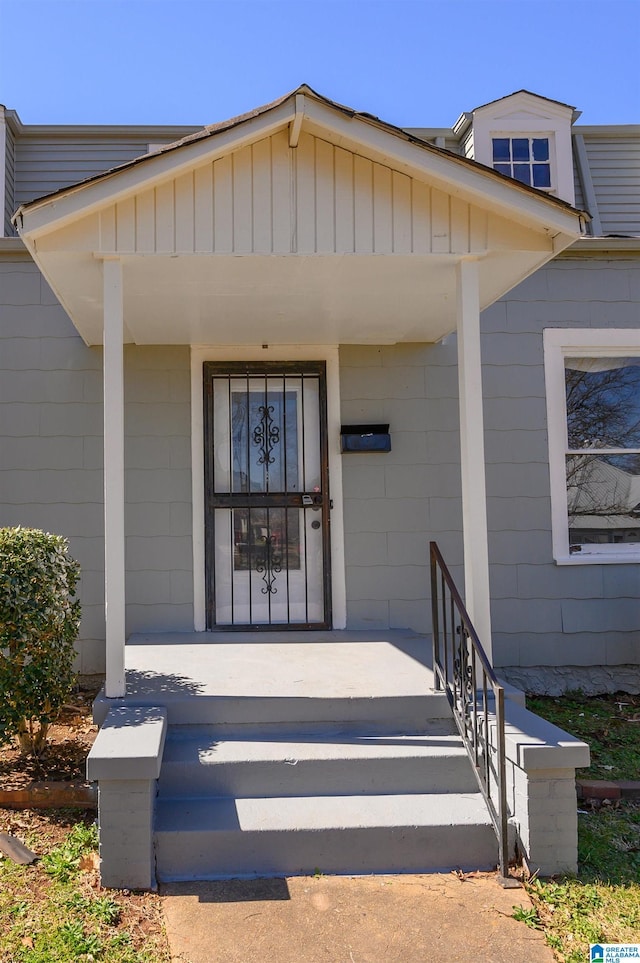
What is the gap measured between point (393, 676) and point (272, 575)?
171cm

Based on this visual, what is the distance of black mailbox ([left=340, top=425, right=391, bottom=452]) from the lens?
5652mm

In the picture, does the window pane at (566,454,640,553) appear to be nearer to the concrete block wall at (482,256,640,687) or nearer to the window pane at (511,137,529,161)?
the concrete block wall at (482,256,640,687)

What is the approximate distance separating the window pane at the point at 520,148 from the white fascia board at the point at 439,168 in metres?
3.25

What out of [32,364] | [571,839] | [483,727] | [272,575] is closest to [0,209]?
[32,364]

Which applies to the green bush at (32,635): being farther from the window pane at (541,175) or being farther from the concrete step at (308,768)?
the window pane at (541,175)

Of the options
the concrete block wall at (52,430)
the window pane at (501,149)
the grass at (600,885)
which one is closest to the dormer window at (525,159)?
the window pane at (501,149)

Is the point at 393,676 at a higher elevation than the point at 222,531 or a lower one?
lower

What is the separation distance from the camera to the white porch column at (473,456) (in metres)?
3.97

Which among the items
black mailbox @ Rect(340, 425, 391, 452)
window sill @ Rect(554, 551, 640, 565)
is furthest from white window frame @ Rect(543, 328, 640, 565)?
black mailbox @ Rect(340, 425, 391, 452)

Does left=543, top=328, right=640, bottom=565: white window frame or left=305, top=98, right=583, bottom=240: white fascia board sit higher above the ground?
left=305, top=98, right=583, bottom=240: white fascia board

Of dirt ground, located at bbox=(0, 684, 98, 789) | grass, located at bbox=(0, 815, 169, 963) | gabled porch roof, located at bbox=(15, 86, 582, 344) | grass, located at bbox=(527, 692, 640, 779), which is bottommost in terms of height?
grass, located at bbox=(0, 815, 169, 963)

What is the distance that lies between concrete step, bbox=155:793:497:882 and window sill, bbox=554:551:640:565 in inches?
113

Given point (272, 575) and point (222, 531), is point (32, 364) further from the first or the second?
point (272, 575)

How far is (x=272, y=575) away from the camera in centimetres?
567
